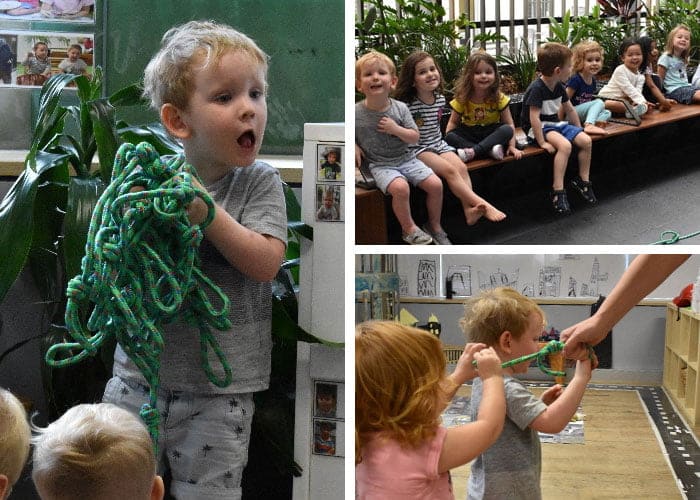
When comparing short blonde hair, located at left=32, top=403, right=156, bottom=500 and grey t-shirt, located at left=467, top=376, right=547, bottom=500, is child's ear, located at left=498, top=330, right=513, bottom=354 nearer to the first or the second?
grey t-shirt, located at left=467, top=376, right=547, bottom=500

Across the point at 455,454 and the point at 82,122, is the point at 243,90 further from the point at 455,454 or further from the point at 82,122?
the point at 455,454

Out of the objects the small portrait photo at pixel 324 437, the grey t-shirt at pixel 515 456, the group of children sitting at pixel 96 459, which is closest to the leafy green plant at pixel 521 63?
the grey t-shirt at pixel 515 456

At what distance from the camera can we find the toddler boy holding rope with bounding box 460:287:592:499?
2.97ft

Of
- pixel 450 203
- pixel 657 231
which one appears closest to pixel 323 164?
pixel 450 203

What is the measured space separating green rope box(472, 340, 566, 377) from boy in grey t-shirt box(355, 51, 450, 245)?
16 cm

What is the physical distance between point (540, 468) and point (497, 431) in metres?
0.06

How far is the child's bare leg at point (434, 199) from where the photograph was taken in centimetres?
97

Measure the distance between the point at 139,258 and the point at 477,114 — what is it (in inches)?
17.3

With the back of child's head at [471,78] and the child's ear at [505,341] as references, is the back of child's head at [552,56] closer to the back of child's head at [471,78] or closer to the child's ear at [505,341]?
→ the back of child's head at [471,78]

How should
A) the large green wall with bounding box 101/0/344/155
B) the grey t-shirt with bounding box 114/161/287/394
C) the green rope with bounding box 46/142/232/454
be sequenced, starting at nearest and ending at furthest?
the green rope with bounding box 46/142/232/454 < the grey t-shirt with bounding box 114/161/287/394 < the large green wall with bounding box 101/0/344/155

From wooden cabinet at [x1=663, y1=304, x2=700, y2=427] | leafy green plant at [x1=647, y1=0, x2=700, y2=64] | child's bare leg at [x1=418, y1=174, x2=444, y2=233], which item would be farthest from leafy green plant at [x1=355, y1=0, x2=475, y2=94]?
wooden cabinet at [x1=663, y1=304, x2=700, y2=427]

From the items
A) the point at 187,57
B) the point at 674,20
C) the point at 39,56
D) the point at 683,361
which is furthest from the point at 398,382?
the point at 39,56

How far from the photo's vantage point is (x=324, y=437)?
0.97 metres

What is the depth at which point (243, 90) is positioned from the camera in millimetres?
813
